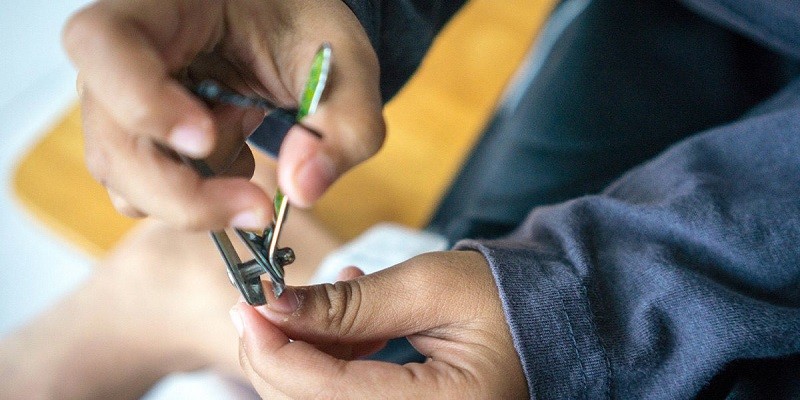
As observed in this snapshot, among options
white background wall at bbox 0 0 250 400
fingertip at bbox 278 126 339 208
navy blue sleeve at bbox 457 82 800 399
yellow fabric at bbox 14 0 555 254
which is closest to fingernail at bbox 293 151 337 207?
fingertip at bbox 278 126 339 208

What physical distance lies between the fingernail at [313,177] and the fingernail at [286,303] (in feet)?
0.23

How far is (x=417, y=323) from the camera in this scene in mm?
404

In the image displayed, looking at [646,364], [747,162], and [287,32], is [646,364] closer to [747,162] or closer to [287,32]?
[747,162]

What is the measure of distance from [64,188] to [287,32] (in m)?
0.71

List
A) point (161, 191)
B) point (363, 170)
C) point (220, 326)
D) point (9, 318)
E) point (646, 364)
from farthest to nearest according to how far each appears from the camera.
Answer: point (9, 318)
point (363, 170)
point (220, 326)
point (646, 364)
point (161, 191)

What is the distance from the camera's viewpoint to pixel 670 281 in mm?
426

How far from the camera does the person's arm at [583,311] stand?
385mm

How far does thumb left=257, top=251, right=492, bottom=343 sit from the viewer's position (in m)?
0.39

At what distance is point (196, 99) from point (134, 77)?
36 millimetres

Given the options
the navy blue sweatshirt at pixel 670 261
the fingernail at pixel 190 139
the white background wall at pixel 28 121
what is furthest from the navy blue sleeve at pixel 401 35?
the white background wall at pixel 28 121

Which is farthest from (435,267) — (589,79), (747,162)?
(589,79)

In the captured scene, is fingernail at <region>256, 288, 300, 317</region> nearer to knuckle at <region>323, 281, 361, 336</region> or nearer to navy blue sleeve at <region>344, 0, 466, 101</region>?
knuckle at <region>323, 281, 361, 336</region>

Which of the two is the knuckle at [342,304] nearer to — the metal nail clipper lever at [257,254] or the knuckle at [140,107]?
the metal nail clipper lever at [257,254]

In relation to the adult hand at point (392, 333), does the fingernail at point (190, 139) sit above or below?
above
